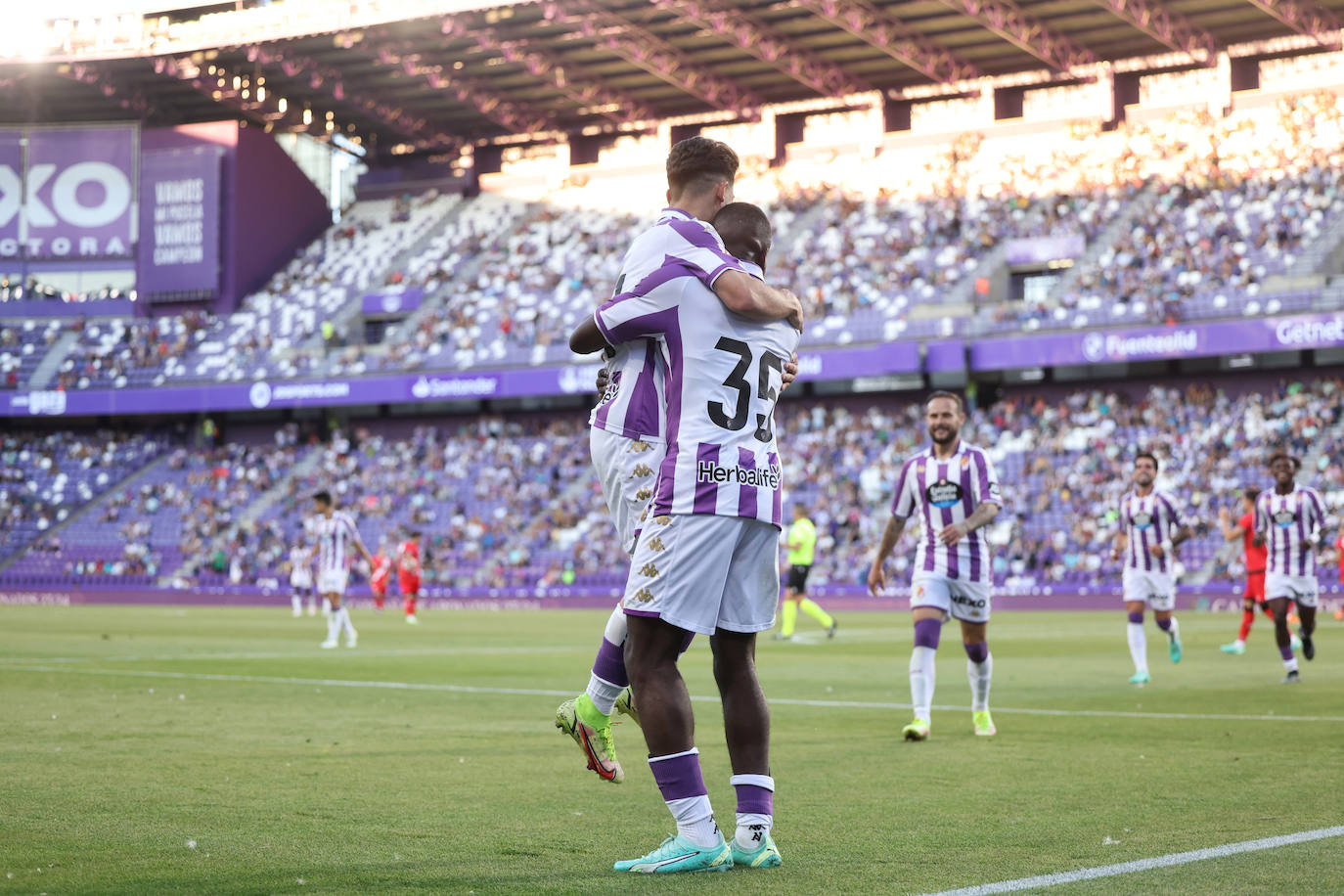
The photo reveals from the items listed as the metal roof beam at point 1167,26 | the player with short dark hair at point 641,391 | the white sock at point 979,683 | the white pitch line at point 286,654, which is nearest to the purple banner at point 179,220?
the metal roof beam at point 1167,26

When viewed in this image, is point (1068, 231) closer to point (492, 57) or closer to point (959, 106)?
point (959, 106)

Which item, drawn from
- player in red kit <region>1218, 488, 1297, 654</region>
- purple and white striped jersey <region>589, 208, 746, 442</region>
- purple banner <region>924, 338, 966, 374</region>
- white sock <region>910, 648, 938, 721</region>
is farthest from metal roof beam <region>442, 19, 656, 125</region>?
purple and white striped jersey <region>589, 208, 746, 442</region>

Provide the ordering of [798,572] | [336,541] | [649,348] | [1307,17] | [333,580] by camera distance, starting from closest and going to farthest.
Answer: [649,348] → [333,580] → [336,541] → [798,572] → [1307,17]

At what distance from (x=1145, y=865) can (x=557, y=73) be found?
50.3 metres

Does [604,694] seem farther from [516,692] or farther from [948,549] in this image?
[516,692]

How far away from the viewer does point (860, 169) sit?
51.4 m

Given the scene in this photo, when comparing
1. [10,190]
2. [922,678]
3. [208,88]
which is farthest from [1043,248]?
[10,190]

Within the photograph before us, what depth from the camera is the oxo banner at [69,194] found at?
6025 centimetres

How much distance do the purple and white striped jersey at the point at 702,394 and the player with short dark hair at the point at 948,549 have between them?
522 centimetres

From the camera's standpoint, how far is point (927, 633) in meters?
10.6

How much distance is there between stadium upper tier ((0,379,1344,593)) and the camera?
38000 millimetres

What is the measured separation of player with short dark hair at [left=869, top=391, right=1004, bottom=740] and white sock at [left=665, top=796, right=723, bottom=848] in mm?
5332

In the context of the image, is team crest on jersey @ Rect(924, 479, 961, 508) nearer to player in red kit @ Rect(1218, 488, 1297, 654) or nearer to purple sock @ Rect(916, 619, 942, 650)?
purple sock @ Rect(916, 619, 942, 650)

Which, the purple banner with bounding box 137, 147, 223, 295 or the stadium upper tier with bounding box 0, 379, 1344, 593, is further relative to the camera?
the purple banner with bounding box 137, 147, 223, 295
